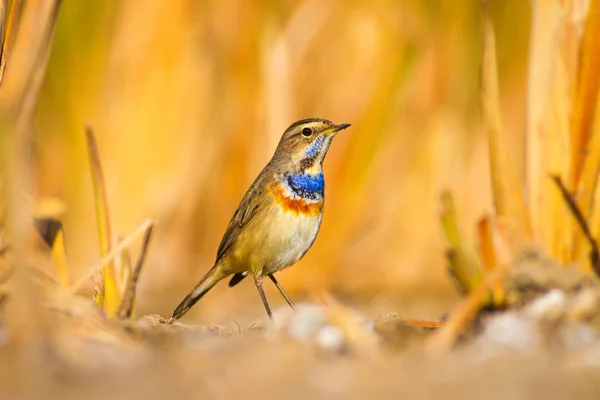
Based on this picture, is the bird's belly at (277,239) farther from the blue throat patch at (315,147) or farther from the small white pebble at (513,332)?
the small white pebble at (513,332)

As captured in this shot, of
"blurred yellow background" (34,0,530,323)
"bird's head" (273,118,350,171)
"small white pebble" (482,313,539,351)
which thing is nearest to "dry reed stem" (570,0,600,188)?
"small white pebble" (482,313,539,351)

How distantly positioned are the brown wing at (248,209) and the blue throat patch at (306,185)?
5.8 inches

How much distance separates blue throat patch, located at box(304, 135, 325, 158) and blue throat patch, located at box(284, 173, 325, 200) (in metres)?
0.14

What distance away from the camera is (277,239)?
15.5 feet

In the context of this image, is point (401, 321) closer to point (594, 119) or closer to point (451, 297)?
point (594, 119)

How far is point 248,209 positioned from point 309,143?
0.48 meters

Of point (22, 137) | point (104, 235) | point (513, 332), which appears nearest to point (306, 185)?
point (104, 235)

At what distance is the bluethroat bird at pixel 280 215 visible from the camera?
4.73 m

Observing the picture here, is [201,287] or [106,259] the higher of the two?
[106,259]

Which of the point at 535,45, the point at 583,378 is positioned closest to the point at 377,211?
the point at 535,45

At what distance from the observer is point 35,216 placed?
3416 millimetres

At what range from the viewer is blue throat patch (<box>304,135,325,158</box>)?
5.02 metres

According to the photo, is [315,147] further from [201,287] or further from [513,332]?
[513,332]

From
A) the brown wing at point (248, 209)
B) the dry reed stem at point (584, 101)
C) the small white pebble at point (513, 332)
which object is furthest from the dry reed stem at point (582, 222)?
the brown wing at point (248, 209)
